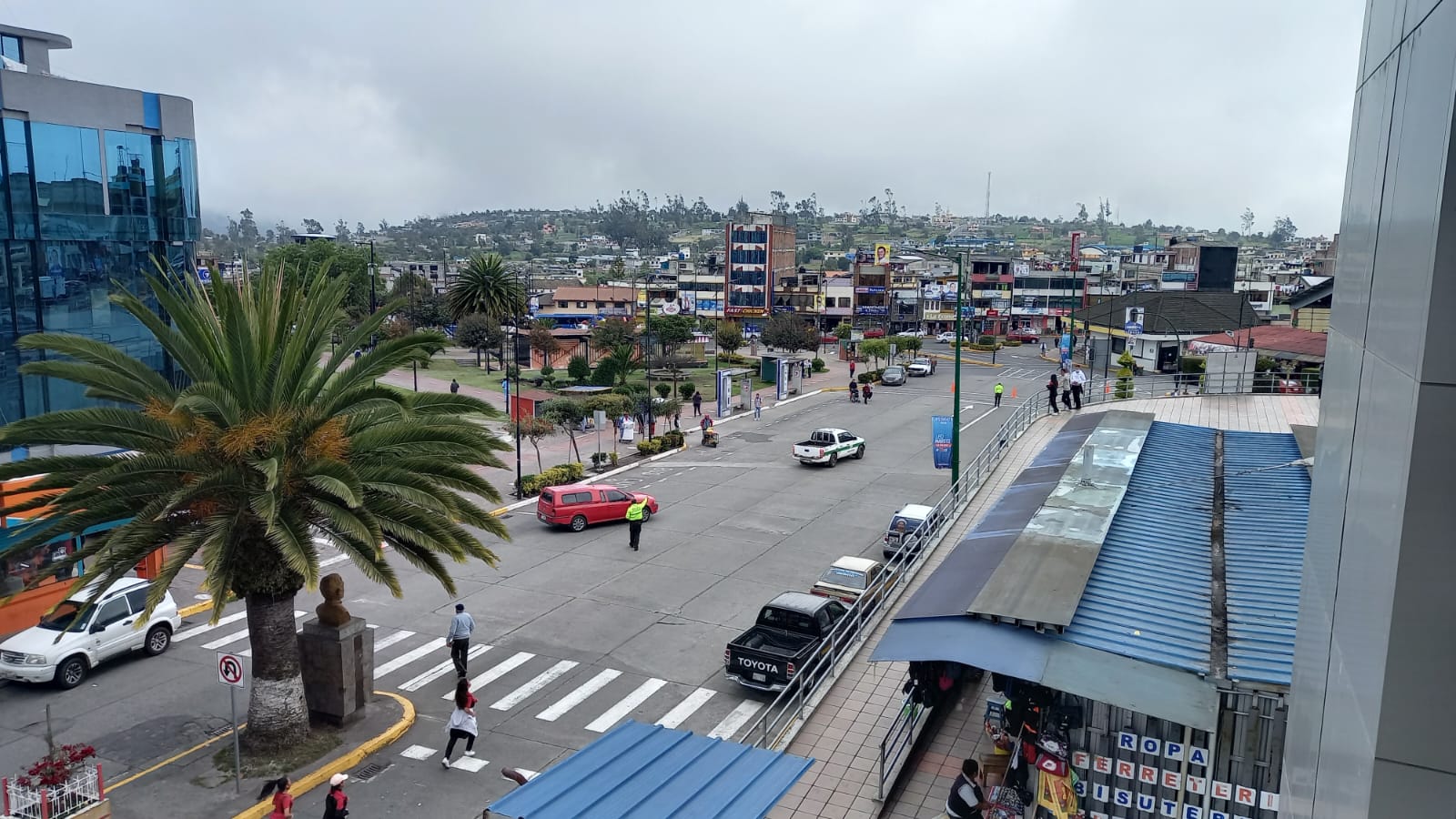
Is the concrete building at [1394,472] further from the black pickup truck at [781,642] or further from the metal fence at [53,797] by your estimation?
the metal fence at [53,797]

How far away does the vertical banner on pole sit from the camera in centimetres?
5259

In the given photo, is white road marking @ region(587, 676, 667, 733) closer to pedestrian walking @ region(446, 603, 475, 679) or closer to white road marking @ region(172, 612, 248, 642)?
pedestrian walking @ region(446, 603, 475, 679)

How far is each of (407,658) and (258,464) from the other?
23.5ft

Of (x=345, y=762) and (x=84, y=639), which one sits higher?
(x=84, y=639)

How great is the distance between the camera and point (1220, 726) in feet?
34.8

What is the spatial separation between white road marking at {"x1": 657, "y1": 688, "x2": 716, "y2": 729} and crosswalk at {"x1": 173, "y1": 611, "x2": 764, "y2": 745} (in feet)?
0.05

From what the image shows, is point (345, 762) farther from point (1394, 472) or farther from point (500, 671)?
point (1394, 472)

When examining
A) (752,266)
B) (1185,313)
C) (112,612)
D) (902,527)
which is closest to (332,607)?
(112,612)

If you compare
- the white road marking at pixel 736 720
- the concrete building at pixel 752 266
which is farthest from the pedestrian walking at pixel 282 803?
the concrete building at pixel 752 266

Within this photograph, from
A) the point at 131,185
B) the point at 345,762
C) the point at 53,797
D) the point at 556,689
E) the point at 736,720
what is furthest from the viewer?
the point at 131,185

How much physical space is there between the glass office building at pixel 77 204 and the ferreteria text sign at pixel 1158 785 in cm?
2078

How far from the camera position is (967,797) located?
1148cm

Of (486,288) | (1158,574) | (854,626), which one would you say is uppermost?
(486,288)

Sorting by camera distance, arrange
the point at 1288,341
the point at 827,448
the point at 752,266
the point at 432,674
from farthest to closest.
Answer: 1. the point at 752,266
2. the point at 1288,341
3. the point at 827,448
4. the point at 432,674
